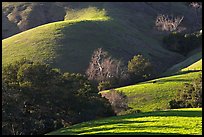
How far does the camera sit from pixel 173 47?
9112 cm

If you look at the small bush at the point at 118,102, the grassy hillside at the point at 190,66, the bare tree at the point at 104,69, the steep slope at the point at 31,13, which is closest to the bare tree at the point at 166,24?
the steep slope at the point at 31,13

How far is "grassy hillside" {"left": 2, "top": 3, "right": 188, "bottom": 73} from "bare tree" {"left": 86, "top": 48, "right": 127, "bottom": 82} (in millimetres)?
2533

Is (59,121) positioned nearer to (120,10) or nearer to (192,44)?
(192,44)

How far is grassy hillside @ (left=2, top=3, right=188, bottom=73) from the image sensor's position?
74.6 m

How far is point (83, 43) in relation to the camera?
8300cm

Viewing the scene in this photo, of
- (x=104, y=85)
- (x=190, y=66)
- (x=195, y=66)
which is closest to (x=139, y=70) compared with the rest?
(x=104, y=85)

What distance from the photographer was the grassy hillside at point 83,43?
74.6m

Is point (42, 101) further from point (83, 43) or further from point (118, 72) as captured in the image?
point (83, 43)

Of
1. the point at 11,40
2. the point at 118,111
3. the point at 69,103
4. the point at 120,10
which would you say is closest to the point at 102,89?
the point at 118,111

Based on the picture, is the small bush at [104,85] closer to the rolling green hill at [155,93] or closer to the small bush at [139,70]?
the small bush at [139,70]

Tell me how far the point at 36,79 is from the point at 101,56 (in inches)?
1480

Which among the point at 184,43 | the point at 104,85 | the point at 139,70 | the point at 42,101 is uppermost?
the point at 184,43

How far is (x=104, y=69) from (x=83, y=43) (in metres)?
17.2

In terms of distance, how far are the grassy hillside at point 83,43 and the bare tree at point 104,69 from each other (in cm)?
253
